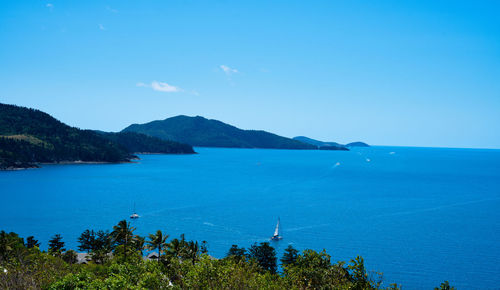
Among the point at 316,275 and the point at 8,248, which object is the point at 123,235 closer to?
the point at 8,248

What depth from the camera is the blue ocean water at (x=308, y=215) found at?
2618 inches

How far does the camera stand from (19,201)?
112 m

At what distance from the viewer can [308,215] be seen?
100438 millimetres

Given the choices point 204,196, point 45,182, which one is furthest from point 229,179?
point 45,182

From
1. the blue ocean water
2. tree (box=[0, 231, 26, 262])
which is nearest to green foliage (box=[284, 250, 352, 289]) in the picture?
the blue ocean water

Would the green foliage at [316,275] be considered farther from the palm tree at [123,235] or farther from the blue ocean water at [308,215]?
the palm tree at [123,235]

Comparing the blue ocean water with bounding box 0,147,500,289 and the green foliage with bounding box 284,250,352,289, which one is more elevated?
the green foliage with bounding box 284,250,352,289

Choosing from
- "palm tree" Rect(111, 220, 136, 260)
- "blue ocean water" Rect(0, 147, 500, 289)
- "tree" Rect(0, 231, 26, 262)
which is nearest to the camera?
"tree" Rect(0, 231, 26, 262)

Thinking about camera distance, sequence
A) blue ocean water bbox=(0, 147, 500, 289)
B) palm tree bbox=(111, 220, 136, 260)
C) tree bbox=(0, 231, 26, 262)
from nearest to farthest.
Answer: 1. tree bbox=(0, 231, 26, 262)
2. palm tree bbox=(111, 220, 136, 260)
3. blue ocean water bbox=(0, 147, 500, 289)

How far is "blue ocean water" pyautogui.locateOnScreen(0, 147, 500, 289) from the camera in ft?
218

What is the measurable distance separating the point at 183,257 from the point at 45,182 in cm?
13726

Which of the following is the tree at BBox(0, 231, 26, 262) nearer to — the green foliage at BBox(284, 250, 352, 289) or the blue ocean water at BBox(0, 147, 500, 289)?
the blue ocean water at BBox(0, 147, 500, 289)

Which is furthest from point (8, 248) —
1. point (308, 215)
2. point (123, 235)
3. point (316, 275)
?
point (308, 215)

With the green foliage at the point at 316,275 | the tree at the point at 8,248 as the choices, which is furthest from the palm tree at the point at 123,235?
the green foliage at the point at 316,275
